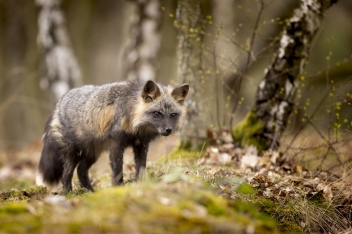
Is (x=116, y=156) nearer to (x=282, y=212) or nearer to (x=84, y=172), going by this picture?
(x=84, y=172)

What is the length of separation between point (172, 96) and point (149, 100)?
430mm

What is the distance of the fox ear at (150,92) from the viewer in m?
6.88

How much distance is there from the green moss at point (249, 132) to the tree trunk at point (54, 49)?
8.20 metres

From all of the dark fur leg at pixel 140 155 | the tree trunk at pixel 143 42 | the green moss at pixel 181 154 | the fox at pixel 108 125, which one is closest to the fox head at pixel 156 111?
the fox at pixel 108 125

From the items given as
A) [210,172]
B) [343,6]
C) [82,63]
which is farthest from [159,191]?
[82,63]

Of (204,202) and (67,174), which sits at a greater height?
(204,202)

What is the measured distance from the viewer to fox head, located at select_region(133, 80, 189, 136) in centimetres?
690

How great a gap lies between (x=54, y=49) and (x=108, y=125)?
30.7 feet

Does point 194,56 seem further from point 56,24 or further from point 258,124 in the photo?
point 56,24

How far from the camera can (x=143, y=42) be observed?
15.0 meters

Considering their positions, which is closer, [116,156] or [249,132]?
[116,156]

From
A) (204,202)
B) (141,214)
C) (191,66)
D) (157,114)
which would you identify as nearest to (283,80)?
(191,66)

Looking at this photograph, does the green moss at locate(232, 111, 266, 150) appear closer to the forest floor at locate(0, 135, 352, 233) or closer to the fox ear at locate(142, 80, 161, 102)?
the forest floor at locate(0, 135, 352, 233)

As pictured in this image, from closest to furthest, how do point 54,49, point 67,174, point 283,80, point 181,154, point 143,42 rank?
point 67,174
point 283,80
point 181,154
point 143,42
point 54,49
